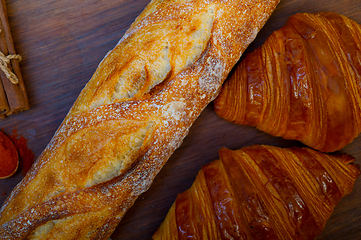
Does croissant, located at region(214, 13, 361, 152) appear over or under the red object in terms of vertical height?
over

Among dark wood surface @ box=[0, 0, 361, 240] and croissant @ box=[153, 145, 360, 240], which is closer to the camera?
croissant @ box=[153, 145, 360, 240]

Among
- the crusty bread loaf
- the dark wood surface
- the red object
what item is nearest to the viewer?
the crusty bread loaf

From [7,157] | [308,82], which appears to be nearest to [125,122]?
[7,157]

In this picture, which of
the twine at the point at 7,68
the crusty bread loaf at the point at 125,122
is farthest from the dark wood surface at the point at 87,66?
the crusty bread loaf at the point at 125,122

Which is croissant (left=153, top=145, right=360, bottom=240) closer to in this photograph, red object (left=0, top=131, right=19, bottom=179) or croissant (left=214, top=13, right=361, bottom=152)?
croissant (left=214, top=13, right=361, bottom=152)

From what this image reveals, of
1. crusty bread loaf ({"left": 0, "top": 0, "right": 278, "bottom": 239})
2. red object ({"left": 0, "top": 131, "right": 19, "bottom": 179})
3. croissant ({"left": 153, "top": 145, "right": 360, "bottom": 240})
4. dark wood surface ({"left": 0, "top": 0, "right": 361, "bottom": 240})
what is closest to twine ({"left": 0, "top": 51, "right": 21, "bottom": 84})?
dark wood surface ({"left": 0, "top": 0, "right": 361, "bottom": 240})

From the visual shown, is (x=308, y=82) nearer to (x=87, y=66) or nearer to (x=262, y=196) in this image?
(x=262, y=196)

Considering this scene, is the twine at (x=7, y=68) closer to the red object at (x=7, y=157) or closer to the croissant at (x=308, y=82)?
the red object at (x=7, y=157)

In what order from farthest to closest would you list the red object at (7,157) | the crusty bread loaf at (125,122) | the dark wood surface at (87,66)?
1. the dark wood surface at (87,66)
2. the red object at (7,157)
3. the crusty bread loaf at (125,122)
